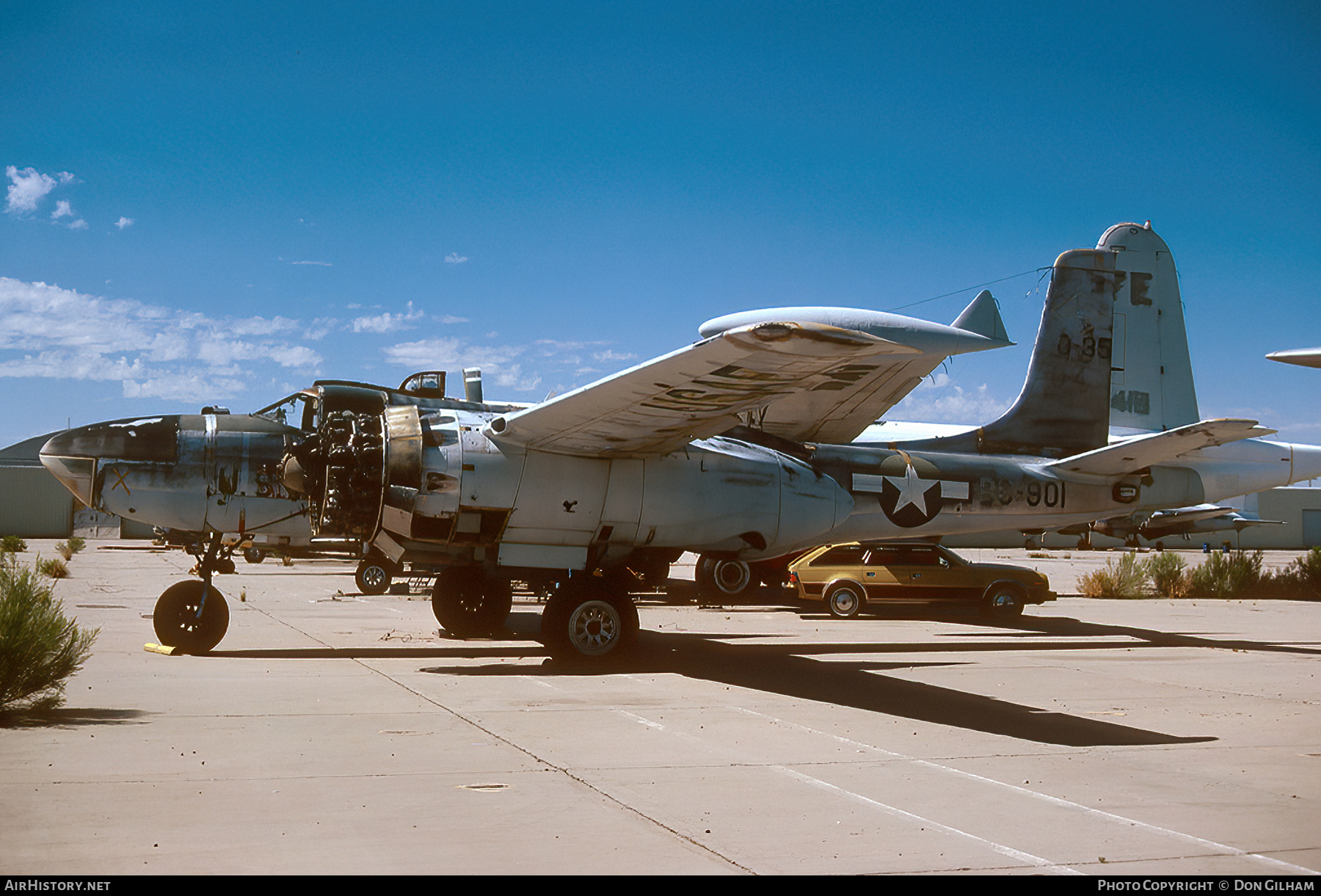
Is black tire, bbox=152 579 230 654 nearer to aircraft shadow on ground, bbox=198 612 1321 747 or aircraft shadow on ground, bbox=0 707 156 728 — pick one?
Result: aircraft shadow on ground, bbox=198 612 1321 747

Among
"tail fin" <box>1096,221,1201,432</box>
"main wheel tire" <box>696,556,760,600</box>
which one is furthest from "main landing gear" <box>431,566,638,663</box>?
"tail fin" <box>1096,221,1201,432</box>

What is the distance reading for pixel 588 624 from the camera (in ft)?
41.3

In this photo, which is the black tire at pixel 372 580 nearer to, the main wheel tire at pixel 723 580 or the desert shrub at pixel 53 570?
the main wheel tire at pixel 723 580

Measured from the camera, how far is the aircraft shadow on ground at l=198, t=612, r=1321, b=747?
9406mm

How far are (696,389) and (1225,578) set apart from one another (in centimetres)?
2483

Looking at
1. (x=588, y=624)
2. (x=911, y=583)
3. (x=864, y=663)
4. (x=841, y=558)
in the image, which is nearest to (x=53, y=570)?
(x=841, y=558)

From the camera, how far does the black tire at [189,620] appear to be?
41.7ft

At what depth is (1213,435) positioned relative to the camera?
15516 millimetres

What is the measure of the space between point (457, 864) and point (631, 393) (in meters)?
5.94

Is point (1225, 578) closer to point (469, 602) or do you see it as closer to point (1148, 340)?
point (1148, 340)

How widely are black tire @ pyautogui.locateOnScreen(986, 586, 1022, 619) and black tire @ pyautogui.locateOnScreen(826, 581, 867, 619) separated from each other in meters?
2.57

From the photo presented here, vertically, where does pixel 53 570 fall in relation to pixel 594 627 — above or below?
below

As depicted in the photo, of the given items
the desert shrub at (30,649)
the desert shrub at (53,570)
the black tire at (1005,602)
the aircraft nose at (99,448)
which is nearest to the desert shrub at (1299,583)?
the black tire at (1005,602)
